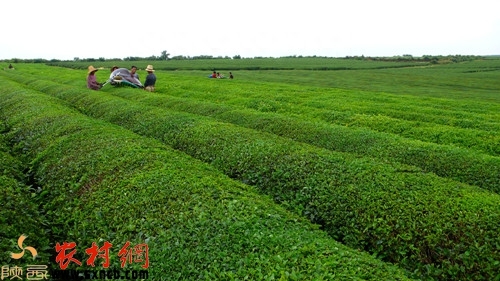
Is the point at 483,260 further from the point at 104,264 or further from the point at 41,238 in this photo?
the point at 41,238

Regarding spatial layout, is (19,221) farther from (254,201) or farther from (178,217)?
(254,201)

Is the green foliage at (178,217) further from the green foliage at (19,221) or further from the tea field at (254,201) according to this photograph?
the green foliage at (19,221)

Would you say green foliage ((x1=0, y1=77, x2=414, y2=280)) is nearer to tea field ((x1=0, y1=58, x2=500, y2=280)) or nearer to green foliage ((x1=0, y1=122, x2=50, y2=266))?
tea field ((x1=0, y1=58, x2=500, y2=280))

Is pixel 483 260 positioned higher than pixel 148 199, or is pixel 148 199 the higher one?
pixel 148 199

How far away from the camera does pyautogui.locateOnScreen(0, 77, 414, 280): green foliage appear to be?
6352 millimetres

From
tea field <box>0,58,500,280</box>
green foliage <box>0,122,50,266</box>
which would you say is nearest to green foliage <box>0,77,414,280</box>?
tea field <box>0,58,500,280</box>

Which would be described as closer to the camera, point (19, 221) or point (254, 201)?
point (19, 221)

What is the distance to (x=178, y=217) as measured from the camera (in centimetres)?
781

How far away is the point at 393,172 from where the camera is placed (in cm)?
1078

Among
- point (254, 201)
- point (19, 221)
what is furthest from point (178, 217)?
point (19, 221)

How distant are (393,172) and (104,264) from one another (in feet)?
24.5

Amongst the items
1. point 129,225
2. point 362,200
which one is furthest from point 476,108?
point 129,225

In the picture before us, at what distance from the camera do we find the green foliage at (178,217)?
635 cm

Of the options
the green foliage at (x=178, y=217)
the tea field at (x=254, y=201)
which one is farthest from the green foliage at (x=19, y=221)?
the green foliage at (x=178, y=217)
